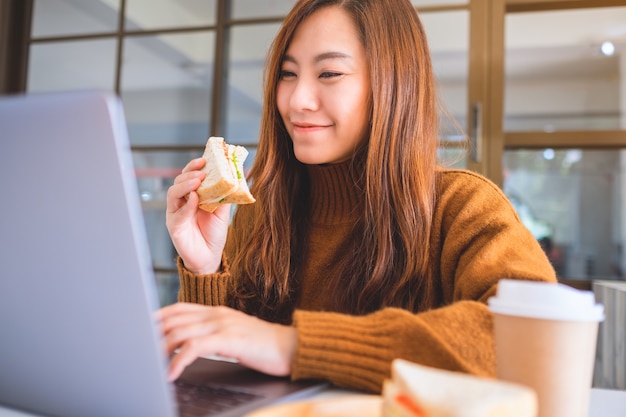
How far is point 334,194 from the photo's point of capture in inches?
47.9

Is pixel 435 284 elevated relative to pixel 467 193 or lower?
lower

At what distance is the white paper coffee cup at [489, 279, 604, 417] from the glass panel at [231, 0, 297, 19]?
2.72m

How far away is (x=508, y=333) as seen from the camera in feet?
1.63

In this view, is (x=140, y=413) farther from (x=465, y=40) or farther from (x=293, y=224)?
(x=465, y=40)

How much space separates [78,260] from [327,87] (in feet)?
2.56

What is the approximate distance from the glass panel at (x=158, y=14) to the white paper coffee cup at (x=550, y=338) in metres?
2.94

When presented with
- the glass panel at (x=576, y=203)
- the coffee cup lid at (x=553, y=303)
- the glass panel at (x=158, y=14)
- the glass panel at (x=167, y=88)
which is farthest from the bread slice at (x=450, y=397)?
the glass panel at (x=576, y=203)

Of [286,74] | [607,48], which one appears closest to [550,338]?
[286,74]

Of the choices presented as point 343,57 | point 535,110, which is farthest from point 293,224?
point 535,110

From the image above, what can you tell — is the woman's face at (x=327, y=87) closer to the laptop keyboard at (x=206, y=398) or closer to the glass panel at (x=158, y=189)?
the laptop keyboard at (x=206, y=398)

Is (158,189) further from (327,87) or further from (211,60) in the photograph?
(327,87)

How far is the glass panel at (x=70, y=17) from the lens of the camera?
3215 mm

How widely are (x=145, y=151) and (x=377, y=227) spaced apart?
7.78ft

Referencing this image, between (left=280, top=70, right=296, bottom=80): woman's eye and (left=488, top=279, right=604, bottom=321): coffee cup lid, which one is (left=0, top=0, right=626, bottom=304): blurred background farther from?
(left=488, top=279, right=604, bottom=321): coffee cup lid
